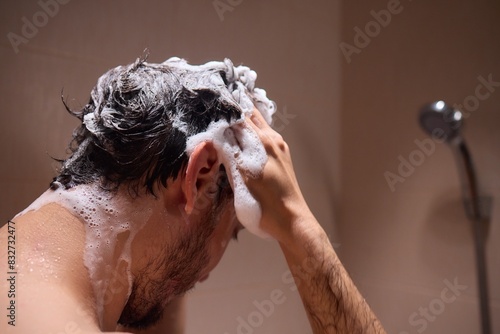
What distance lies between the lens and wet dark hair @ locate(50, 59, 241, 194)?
2.46 feet

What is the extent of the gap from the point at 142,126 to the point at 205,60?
56 centimetres

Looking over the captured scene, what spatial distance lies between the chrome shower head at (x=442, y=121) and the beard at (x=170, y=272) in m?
0.75

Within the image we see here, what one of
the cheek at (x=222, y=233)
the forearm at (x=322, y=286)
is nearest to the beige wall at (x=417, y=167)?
the forearm at (x=322, y=286)

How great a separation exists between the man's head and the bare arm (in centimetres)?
8

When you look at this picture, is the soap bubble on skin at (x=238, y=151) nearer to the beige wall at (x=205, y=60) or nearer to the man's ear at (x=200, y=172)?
the man's ear at (x=200, y=172)

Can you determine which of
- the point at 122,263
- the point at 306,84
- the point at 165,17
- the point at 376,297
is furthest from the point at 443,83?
the point at 122,263

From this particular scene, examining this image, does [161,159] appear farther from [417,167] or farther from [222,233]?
[417,167]

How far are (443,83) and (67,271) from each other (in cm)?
114

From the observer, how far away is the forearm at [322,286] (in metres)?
0.79

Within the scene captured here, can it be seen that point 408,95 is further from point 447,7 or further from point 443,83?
point 447,7

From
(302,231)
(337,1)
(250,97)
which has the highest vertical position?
(337,1)

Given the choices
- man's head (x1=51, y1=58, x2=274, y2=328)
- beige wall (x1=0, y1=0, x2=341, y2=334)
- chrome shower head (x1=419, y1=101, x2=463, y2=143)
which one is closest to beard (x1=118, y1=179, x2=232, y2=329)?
man's head (x1=51, y1=58, x2=274, y2=328)

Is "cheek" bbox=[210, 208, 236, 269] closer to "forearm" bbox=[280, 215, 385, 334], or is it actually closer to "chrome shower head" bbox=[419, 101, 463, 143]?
"forearm" bbox=[280, 215, 385, 334]

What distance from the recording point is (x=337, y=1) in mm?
1600
